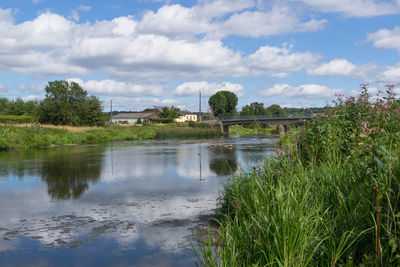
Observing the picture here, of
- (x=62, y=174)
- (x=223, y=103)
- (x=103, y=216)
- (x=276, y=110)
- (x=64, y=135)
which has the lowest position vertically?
(x=103, y=216)

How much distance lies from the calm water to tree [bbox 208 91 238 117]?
336ft

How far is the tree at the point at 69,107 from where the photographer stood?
5300cm

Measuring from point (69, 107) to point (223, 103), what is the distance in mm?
68550

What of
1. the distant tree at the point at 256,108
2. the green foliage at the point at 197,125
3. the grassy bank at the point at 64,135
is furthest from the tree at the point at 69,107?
the distant tree at the point at 256,108

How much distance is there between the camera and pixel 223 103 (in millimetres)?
117438

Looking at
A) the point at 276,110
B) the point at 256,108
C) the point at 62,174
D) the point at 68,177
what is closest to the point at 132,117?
the point at 256,108

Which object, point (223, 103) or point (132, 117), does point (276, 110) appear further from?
point (132, 117)

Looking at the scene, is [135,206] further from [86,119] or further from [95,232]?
[86,119]

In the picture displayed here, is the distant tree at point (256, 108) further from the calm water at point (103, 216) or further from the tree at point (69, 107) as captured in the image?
the calm water at point (103, 216)

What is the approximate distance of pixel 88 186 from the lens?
1232cm

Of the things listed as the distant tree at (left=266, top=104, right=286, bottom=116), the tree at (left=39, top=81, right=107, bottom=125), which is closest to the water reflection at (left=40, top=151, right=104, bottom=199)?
the tree at (left=39, top=81, right=107, bottom=125)

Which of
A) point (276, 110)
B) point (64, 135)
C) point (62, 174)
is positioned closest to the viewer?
point (62, 174)

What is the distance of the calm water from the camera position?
19.9 ft

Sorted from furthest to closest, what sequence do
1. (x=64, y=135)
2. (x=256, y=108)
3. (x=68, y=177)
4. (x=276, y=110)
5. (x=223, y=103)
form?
(x=276, y=110) < (x=256, y=108) < (x=223, y=103) < (x=64, y=135) < (x=68, y=177)
